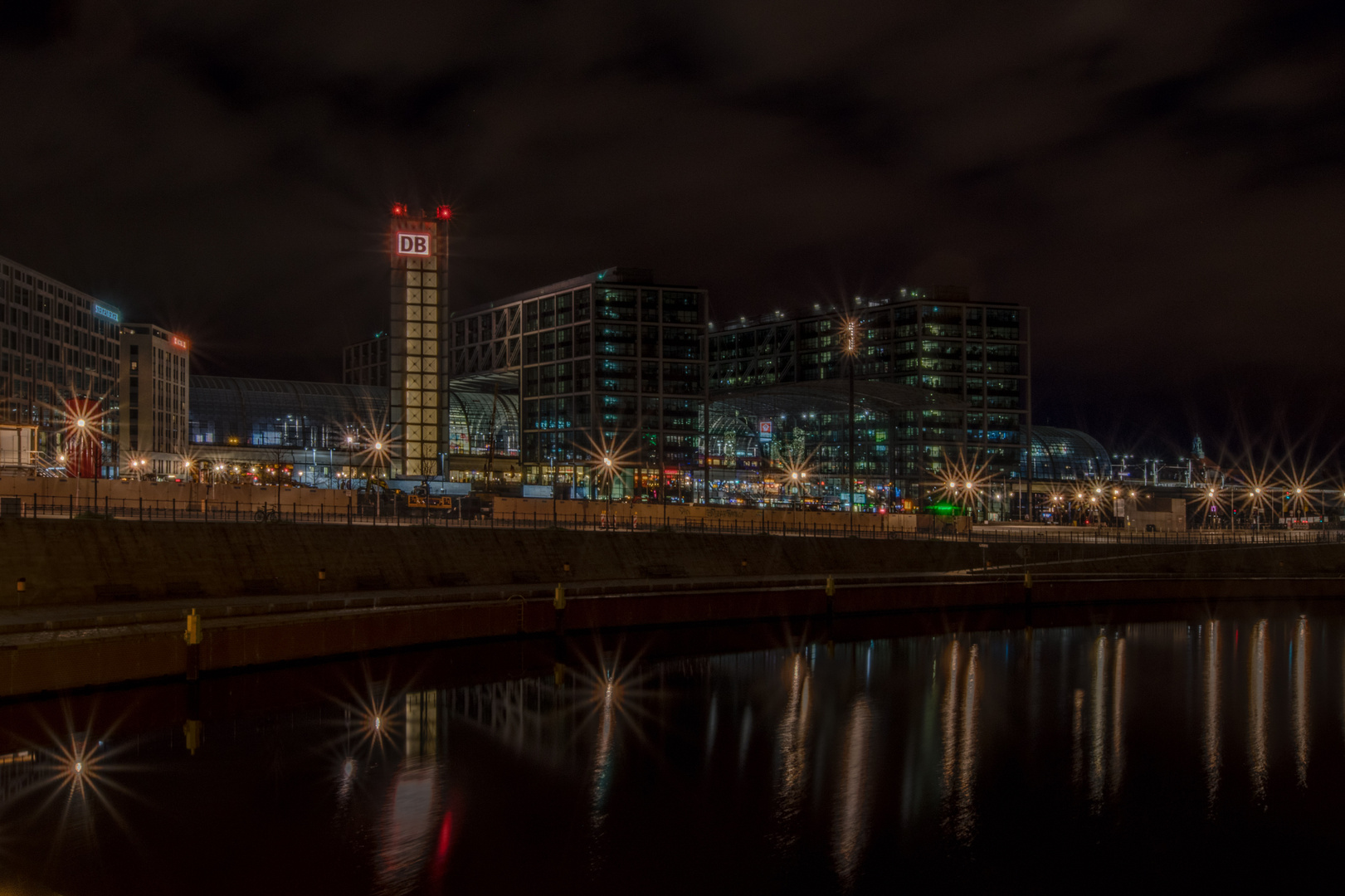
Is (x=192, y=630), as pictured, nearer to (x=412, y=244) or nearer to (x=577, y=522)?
(x=577, y=522)

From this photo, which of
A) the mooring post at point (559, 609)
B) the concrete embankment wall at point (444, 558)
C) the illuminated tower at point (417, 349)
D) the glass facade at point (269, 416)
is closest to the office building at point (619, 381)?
the illuminated tower at point (417, 349)

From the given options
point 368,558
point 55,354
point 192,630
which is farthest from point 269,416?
point 192,630

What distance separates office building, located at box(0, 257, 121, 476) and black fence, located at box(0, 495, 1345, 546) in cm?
6245

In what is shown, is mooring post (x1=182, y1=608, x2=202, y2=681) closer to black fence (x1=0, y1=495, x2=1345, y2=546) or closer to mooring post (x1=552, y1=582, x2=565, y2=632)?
black fence (x1=0, y1=495, x2=1345, y2=546)

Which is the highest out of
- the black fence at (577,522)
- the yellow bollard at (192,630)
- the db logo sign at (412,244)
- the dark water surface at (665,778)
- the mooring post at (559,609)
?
the db logo sign at (412,244)

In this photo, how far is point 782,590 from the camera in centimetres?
5081

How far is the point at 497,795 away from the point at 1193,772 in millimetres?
19577

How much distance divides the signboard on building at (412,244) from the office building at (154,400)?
163 feet

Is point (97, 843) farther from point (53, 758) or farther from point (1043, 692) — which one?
point (1043, 692)

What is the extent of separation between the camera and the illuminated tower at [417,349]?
116812 mm

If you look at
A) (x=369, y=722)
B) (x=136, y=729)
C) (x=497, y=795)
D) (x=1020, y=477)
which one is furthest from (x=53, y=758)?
(x=1020, y=477)

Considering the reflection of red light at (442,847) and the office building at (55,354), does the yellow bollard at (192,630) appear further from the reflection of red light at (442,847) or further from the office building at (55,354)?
the office building at (55,354)

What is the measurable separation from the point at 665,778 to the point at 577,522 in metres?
32.7

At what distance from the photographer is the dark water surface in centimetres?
2189
